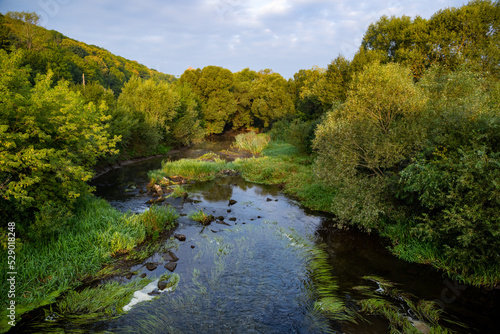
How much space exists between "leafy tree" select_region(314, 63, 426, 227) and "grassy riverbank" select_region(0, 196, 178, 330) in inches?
383

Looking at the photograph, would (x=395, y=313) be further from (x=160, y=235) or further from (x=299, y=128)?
(x=299, y=128)

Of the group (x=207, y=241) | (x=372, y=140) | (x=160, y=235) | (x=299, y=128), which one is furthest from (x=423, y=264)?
(x=299, y=128)

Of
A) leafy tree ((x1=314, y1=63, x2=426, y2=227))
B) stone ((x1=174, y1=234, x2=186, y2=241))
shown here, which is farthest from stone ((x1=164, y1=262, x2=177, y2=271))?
leafy tree ((x1=314, y1=63, x2=426, y2=227))

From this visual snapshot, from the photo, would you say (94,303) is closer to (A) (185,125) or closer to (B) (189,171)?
(B) (189,171)

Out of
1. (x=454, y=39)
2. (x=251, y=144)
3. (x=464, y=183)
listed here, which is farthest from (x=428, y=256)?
(x=251, y=144)

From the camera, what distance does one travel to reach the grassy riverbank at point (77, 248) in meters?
8.26

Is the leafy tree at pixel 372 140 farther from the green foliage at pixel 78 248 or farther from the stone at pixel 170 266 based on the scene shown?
the green foliage at pixel 78 248

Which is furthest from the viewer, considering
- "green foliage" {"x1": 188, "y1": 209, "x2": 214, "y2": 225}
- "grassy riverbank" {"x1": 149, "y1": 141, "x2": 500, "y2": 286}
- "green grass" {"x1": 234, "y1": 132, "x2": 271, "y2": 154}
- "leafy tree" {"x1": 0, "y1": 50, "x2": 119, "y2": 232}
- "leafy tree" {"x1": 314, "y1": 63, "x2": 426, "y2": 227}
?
"green grass" {"x1": 234, "y1": 132, "x2": 271, "y2": 154}

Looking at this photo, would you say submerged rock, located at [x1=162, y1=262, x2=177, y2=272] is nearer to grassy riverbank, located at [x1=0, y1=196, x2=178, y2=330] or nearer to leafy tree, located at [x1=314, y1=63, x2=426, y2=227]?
grassy riverbank, located at [x1=0, y1=196, x2=178, y2=330]

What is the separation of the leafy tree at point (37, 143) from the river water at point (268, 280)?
4.54m

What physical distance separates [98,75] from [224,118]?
3681 centimetres

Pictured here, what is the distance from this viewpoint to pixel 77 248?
34.0 feet

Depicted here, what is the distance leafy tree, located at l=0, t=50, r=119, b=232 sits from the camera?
8625 mm

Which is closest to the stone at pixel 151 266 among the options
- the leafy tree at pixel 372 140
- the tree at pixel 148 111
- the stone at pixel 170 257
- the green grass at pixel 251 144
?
the stone at pixel 170 257
